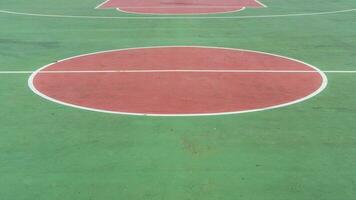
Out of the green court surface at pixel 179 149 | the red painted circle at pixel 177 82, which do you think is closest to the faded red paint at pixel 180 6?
the red painted circle at pixel 177 82

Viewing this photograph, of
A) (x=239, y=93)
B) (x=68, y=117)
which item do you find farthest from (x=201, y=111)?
(x=68, y=117)

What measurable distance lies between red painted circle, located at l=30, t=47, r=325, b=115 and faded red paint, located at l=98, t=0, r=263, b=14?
6658 millimetres

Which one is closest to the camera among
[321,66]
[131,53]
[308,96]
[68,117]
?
[68,117]

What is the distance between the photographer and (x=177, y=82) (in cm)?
895

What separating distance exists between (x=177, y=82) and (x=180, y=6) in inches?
413

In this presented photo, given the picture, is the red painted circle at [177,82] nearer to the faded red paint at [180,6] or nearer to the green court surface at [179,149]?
the green court surface at [179,149]

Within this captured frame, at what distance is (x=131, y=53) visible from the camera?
11.3 metres

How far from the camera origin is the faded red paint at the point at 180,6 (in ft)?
59.0

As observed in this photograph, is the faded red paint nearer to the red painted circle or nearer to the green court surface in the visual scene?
the red painted circle

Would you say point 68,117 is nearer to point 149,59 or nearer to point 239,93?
point 239,93

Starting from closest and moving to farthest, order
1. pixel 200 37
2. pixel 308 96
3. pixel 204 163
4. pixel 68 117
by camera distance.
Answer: pixel 204 163
pixel 68 117
pixel 308 96
pixel 200 37

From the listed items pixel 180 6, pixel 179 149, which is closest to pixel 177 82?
pixel 179 149

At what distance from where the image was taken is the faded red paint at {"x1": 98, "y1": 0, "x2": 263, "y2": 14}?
17984 millimetres

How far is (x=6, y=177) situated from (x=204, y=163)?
74.6 inches
